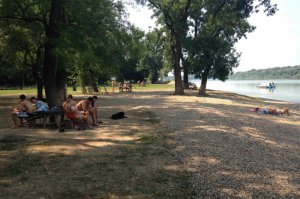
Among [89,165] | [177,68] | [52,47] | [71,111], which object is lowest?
[89,165]

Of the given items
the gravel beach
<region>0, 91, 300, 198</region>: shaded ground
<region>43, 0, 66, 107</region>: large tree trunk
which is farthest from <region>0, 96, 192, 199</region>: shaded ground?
<region>43, 0, 66, 107</region>: large tree trunk

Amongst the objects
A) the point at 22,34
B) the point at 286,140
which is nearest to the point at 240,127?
the point at 286,140

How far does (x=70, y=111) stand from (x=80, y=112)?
0.48 meters

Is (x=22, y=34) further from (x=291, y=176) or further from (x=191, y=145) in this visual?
(x=291, y=176)

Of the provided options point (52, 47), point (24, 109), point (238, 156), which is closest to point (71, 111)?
point (24, 109)

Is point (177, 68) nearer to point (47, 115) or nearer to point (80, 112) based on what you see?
point (80, 112)

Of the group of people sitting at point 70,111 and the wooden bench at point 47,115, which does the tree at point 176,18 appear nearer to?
the group of people sitting at point 70,111

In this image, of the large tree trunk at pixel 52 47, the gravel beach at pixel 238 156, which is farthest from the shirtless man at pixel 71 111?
the gravel beach at pixel 238 156

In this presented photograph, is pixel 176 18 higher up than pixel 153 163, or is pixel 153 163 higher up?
pixel 176 18

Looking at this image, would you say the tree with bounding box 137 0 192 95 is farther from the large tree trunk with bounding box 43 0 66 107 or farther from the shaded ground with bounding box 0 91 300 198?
the shaded ground with bounding box 0 91 300 198

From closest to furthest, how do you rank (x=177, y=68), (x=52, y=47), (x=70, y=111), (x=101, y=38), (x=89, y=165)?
(x=89, y=165) → (x=70, y=111) → (x=52, y=47) → (x=101, y=38) → (x=177, y=68)

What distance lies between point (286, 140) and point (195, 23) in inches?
1174

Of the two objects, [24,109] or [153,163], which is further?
[24,109]

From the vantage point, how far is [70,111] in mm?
14047
